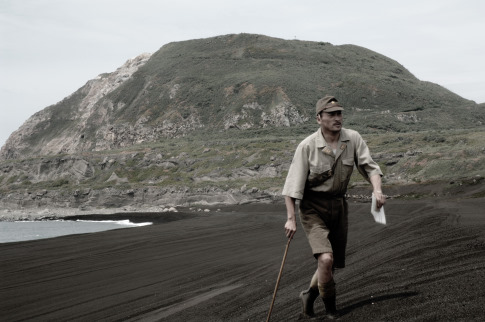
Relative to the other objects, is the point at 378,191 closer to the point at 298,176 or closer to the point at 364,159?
the point at 364,159

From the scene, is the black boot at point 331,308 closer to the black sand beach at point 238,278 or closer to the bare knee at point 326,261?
the black sand beach at point 238,278

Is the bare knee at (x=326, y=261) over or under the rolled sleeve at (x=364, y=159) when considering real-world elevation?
under

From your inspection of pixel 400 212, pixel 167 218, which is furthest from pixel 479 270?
pixel 167 218

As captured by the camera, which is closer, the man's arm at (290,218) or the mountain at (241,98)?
the man's arm at (290,218)

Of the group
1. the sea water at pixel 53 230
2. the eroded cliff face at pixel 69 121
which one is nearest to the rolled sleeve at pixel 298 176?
the sea water at pixel 53 230

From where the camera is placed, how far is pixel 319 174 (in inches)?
203

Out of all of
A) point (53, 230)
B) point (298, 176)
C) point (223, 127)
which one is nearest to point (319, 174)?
point (298, 176)

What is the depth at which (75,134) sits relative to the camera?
4862 inches

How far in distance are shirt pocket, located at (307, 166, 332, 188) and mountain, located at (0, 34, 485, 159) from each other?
81959mm

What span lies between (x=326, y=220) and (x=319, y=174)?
19.5 inches

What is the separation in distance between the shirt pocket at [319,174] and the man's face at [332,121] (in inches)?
15.9

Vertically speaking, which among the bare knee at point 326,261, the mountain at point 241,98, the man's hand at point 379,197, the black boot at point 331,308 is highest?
the mountain at point 241,98

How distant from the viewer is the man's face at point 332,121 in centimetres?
516

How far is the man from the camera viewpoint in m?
5.14
